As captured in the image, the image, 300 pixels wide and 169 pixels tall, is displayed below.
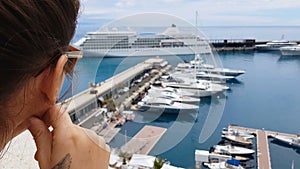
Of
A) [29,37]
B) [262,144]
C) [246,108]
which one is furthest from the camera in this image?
[246,108]

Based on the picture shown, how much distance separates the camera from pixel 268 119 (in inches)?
212

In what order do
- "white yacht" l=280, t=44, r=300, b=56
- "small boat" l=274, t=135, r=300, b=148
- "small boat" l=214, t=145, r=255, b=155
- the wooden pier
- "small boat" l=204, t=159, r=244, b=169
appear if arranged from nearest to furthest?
1. "small boat" l=204, t=159, r=244, b=169
2. the wooden pier
3. "small boat" l=214, t=145, r=255, b=155
4. "small boat" l=274, t=135, r=300, b=148
5. "white yacht" l=280, t=44, r=300, b=56

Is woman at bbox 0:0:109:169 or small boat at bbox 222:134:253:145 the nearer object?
woman at bbox 0:0:109:169

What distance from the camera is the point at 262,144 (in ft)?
14.7

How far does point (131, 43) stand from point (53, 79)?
256 mm

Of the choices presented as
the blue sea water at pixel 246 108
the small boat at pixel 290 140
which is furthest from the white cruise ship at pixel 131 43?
the small boat at pixel 290 140

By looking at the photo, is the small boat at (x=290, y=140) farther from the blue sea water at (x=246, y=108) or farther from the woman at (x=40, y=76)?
the woman at (x=40, y=76)

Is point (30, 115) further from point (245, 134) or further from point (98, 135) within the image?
point (245, 134)

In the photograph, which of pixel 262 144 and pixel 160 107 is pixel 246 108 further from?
pixel 160 107

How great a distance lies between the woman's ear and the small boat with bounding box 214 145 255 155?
13.5 ft

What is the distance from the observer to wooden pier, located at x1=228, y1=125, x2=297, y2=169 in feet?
12.8

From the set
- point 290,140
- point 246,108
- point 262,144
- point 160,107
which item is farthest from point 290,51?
point 160,107

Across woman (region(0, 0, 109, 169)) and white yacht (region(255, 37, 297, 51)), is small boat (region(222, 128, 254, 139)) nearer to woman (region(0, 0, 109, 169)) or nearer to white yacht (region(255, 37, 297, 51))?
woman (region(0, 0, 109, 169))

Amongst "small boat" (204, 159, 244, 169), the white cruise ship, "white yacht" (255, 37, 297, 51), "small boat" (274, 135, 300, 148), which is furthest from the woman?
"white yacht" (255, 37, 297, 51)
